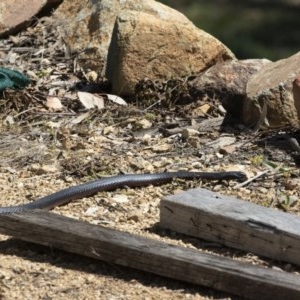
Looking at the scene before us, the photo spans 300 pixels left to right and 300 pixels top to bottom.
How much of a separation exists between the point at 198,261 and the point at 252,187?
165cm

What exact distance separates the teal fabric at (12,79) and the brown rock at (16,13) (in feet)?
4.70

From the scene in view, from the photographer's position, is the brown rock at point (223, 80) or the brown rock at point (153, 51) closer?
the brown rock at point (223, 80)

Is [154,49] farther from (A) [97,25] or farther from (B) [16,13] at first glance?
(B) [16,13]

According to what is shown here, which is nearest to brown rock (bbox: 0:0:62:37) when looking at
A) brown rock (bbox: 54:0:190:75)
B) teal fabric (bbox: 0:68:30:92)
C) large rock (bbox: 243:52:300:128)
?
brown rock (bbox: 54:0:190:75)

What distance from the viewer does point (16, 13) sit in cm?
944

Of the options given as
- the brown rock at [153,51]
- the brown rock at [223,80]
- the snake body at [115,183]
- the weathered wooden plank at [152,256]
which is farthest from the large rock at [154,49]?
the weathered wooden plank at [152,256]

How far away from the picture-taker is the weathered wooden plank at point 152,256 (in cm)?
431

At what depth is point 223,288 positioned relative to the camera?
4406 millimetres

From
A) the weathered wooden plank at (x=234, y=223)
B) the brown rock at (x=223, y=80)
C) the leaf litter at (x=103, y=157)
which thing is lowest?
the leaf litter at (x=103, y=157)

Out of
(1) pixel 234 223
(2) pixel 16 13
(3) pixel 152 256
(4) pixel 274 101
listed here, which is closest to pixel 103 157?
(4) pixel 274 101

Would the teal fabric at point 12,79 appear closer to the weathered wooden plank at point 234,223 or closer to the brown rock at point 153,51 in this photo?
the brown rock at point 153,51

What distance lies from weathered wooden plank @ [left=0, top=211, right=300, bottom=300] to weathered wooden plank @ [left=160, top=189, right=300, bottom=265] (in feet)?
1.17

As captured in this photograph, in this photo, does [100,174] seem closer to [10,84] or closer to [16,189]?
[16,189]

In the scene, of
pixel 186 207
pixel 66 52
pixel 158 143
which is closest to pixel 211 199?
pixel 186 207
